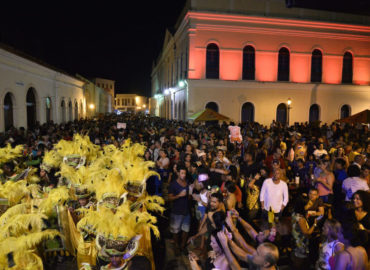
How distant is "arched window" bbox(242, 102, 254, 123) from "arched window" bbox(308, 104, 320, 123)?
5.52 metres

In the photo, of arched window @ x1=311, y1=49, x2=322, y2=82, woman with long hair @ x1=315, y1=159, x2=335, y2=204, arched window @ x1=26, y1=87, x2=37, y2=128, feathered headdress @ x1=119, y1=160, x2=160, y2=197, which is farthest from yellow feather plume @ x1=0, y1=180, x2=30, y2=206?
arched window @ x1=311, y1=49, x2=322, y2=82

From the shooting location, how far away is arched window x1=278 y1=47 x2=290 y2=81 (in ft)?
84.3

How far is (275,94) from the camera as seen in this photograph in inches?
1014

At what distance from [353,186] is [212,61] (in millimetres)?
19802

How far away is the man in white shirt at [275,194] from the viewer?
5.97m

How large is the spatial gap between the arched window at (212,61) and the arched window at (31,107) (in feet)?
42.6

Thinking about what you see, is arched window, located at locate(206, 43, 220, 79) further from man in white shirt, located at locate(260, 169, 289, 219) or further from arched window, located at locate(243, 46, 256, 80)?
man in white shirt, located at locate(260, 169, 289, 219)

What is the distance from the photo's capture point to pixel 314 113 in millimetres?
26906

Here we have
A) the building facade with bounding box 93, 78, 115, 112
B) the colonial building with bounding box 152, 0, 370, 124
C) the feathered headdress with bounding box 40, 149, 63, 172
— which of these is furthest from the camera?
the building facade with bounding box 93, 78, 115, 112

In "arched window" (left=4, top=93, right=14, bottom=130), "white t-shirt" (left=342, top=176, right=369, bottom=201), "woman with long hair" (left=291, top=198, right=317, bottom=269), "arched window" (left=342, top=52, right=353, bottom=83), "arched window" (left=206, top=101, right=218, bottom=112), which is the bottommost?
"woman with long hair" (left=291, top=198, right=317, bottom=269)

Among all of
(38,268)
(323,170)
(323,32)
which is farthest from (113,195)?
(323,32)

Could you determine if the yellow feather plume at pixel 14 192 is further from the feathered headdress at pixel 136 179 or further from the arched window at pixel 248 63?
the arched window at pixel 248 63

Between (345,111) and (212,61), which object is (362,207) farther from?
(345,111)

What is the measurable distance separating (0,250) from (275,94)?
25.1 m
